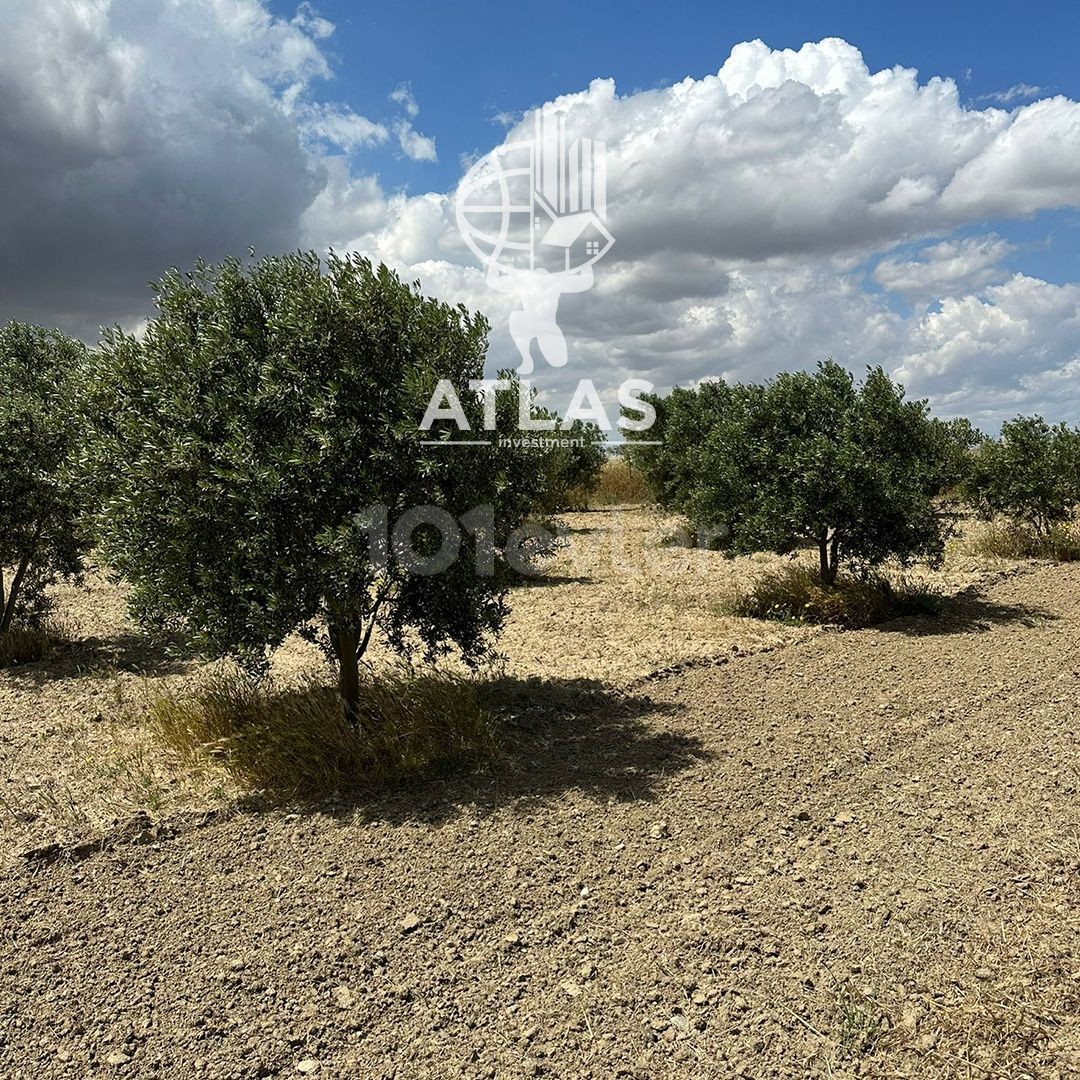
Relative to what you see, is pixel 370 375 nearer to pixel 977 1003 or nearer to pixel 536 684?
pixel 536 684

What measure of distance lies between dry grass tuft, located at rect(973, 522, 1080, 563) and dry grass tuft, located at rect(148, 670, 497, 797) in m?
13.9

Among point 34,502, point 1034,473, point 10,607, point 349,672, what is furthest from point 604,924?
point 1034,473

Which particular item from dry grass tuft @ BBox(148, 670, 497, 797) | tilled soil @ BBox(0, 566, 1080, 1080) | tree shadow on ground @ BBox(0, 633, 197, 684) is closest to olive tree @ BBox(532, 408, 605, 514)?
tree shadow on ground @ BBox(0, 633, 197, 684)

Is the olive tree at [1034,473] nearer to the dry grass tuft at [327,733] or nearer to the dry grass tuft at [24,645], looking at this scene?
the dry grass tuft at [327,733]

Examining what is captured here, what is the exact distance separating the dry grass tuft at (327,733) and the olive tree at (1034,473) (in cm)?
1403

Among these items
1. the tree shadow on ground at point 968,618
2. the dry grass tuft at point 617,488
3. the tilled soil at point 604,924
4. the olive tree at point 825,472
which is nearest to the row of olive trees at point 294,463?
the tilled soil at point 604,924

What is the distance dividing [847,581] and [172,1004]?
1092 cm

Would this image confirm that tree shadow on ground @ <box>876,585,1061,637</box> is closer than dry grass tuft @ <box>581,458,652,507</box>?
Yes

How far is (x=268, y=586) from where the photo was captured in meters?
6.20

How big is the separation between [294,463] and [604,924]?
383cm

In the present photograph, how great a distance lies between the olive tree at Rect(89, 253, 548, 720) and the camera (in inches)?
240

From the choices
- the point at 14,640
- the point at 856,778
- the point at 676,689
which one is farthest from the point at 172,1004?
the point at 14,640

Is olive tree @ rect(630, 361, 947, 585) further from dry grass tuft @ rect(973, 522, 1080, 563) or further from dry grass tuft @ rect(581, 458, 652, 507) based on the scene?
dry grass tuft @ rect(581, 458, 652, 507)

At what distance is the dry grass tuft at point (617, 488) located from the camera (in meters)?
35.9
